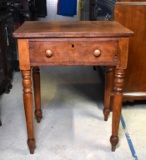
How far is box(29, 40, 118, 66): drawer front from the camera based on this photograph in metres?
1.03

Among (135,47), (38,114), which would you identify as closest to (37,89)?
(38,114)

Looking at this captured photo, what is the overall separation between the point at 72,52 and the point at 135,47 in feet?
2.09

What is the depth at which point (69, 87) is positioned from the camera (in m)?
2.09

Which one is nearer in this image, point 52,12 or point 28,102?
point 28,102

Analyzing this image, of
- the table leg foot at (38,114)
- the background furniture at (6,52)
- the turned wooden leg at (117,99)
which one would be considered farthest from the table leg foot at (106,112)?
the background furniture at (6,52)

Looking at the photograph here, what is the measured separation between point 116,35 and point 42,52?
1.09 ft

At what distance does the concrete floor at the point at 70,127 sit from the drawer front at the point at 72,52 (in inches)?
20.3

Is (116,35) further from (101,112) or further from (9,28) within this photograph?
(9,28)

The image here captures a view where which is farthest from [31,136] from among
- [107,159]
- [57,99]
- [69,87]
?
[69,87]

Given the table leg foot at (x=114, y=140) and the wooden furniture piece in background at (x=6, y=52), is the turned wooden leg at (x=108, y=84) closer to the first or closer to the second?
the table leg foot at (x=114, y=140)

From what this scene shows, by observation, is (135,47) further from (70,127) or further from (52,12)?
(52,12)

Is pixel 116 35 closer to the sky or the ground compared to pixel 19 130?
closer to the sky

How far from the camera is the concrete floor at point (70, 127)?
4.14 ft

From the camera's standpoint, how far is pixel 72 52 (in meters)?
1.04
